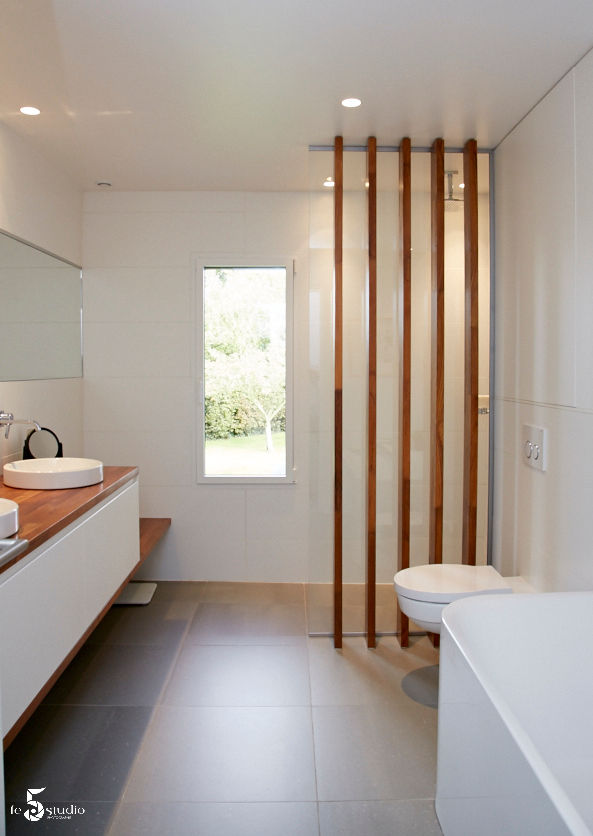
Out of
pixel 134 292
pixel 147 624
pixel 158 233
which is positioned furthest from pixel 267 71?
pixel 147 624

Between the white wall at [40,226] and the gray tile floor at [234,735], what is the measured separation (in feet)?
3.83

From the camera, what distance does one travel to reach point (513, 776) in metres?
1.45

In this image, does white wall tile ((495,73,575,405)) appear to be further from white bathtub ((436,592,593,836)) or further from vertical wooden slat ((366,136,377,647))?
white bathtub ((436,592,593,836))

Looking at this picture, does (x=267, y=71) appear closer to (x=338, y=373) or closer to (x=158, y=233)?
(x=338, y=373)

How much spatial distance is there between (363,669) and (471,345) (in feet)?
5.39

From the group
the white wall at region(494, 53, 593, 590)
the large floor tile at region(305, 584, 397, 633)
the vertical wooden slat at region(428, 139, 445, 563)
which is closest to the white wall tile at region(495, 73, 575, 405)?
the white wall at region(494, 53, 593, 590)

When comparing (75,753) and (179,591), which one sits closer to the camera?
(75,753)

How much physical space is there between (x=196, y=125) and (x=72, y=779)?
2732mm

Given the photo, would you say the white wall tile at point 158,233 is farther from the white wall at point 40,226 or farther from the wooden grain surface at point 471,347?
the wooden grain surface at point 471,347

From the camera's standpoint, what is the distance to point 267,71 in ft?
8.76

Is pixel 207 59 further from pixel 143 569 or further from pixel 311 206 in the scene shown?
pixel 143 569

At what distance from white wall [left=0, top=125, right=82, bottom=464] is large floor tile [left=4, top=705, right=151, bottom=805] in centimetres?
128

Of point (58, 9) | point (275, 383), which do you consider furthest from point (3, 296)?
point (275, 383)

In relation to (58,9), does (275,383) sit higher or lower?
lower
